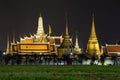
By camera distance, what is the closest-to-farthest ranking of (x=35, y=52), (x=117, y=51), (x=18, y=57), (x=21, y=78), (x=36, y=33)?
(x=21, y=78)
(x=18, y=57)
(x=35, y=52)
(x=117, y=51)
(x=36, y=33)

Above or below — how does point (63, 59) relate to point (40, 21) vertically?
below

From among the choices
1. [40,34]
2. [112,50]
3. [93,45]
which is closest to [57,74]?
[112,50]

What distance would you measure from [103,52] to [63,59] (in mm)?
21144

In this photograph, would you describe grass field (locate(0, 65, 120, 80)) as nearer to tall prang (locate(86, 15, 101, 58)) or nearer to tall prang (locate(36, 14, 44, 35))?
tall prang (locate(86, 15, 101, 58))

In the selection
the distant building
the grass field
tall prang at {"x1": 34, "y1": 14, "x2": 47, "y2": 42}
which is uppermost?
tall prang at {"x1": 34, "y1": 14, "x2": 47, "y2": 42}

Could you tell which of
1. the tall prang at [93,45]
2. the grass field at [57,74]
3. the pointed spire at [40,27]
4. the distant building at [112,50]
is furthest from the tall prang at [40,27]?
the grass field at [57,74]

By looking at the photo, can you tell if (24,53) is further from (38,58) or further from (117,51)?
(117,51)

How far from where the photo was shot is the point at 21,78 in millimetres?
36812

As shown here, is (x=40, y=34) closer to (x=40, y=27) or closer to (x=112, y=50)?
(x=40, y=27)

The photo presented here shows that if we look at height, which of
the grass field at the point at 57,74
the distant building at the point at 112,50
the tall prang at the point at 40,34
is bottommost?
the grass field at the point at 57,74

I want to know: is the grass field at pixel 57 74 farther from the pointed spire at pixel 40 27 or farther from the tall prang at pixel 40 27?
the pointed spire at pixel 40 27

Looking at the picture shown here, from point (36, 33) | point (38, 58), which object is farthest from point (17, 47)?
point (36, 33)

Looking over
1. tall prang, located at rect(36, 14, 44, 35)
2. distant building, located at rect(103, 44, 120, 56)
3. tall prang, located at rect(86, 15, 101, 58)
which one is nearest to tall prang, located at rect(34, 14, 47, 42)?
tall prang, located at rect(36, 14, 44, 35)

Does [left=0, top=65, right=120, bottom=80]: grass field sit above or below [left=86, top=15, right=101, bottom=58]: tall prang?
below
